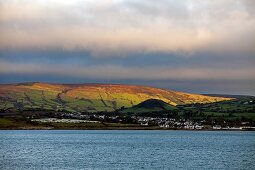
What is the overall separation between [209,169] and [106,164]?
15349mm

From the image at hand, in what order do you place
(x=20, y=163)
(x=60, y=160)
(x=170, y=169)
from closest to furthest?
(x=170, y=169), (x=20, y=163), (x=60, y=160)

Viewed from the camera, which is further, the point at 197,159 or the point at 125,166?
the point at 197,159

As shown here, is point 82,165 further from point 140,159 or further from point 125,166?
point 140,159

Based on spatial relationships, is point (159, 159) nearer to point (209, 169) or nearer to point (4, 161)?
point (209, 169)

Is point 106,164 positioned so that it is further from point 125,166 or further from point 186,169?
point 186,169

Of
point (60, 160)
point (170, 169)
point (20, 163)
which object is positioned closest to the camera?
point (170, 169)

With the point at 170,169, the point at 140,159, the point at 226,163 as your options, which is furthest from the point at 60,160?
the point at 226,163

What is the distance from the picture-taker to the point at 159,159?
8125cm

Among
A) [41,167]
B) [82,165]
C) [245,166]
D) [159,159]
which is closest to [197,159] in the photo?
[159,159]

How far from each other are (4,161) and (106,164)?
1554 centimetres

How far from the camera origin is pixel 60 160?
7756 centimetres

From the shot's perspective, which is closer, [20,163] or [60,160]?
[20,163]

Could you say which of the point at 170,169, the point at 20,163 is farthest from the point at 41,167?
the point at 170,169

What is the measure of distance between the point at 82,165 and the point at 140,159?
13.5 m
